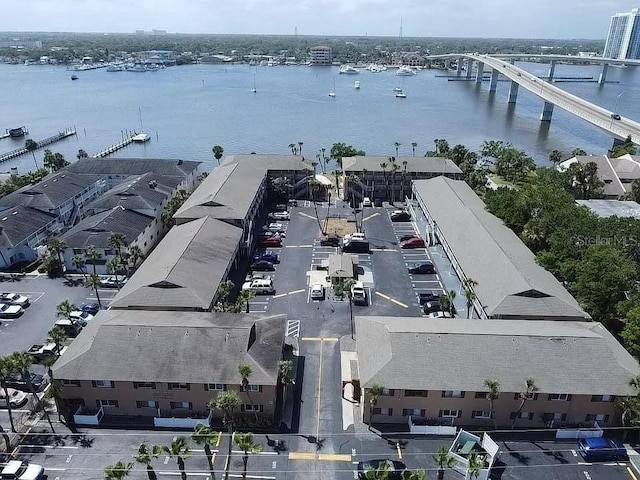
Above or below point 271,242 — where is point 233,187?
above

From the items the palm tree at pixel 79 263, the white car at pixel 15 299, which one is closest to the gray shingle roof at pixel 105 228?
the palm tree at pixel 79 263

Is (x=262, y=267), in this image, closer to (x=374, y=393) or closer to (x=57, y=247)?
(x=57, y=247)

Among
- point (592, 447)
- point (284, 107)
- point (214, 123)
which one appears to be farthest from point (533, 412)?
point (284, 107)

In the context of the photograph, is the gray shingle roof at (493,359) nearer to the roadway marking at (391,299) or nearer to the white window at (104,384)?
the roadway marking at (391,299)

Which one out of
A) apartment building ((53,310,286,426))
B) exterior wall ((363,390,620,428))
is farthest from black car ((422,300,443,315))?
apartment building ((53,310,286,426))

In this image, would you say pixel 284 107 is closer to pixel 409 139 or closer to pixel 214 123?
pixel 214 123

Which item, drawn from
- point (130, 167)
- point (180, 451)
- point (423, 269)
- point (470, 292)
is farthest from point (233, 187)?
point (180, 451)
